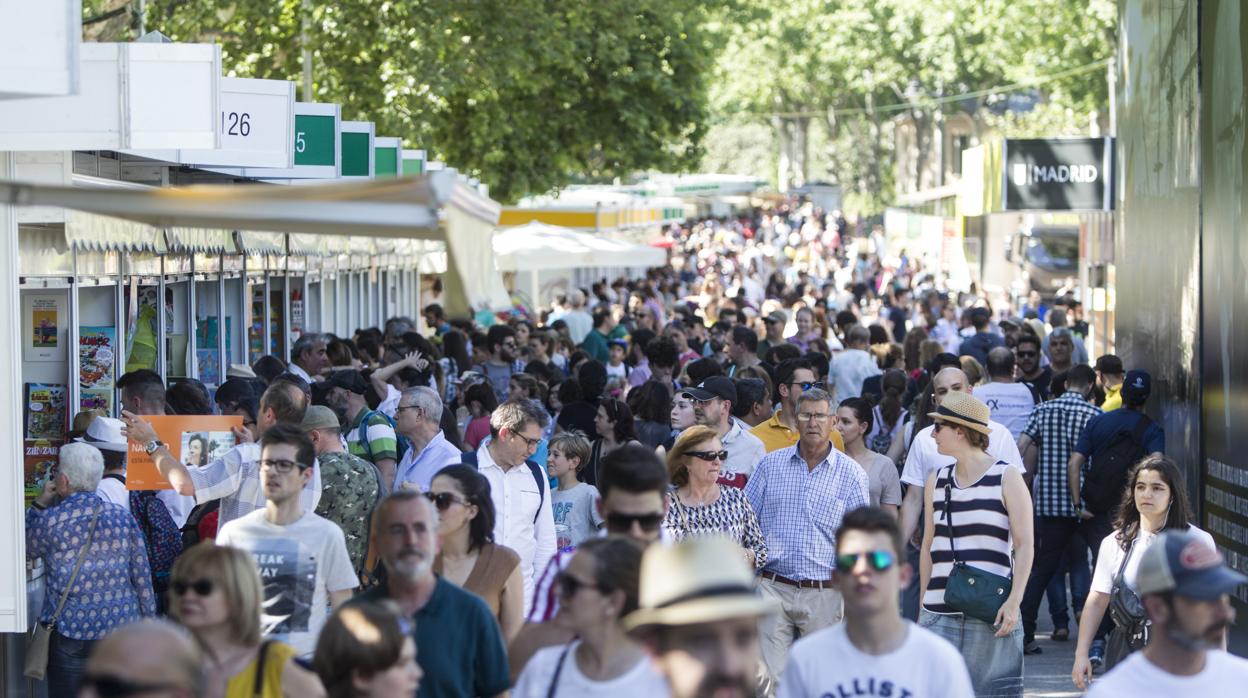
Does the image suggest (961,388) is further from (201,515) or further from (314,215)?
(314,215)

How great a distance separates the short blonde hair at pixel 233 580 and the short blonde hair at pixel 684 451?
2801 mm

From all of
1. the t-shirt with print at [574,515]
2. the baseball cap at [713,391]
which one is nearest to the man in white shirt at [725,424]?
the baseball cap at [713,391]

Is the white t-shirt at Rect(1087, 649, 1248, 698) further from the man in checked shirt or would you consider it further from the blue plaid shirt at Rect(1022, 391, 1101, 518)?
the blue plaid shirt at Rect(1022, 391, 1101, 518)

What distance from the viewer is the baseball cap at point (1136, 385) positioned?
1088cm

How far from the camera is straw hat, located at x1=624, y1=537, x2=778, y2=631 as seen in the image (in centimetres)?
395

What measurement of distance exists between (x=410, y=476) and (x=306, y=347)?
584 cm

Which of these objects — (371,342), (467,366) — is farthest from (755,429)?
(467,366)

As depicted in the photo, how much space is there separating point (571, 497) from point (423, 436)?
2.55 feet

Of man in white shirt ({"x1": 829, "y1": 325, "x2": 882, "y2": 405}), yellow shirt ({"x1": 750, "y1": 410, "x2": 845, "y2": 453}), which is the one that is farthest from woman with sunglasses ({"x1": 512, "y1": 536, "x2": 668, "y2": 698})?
man in white shirt ({"x1": 829, "y1": 325, "x2": 882, "y2": 405})

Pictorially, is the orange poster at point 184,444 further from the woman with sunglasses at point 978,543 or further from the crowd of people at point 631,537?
the woman with sunglasses at point 978,543

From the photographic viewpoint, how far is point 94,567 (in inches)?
312

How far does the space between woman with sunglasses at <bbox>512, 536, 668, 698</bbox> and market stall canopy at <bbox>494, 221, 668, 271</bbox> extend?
19.7 m

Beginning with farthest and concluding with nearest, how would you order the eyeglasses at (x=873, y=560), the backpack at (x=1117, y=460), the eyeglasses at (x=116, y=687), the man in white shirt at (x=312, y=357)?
the man in white shirt at (x=312, y=357) < the backpack at (x=1117, y=460) < the eyeglasses at (x=873, y=560) < the eyeglasses at (x=116, y=687)

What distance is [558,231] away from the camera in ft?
90.1
